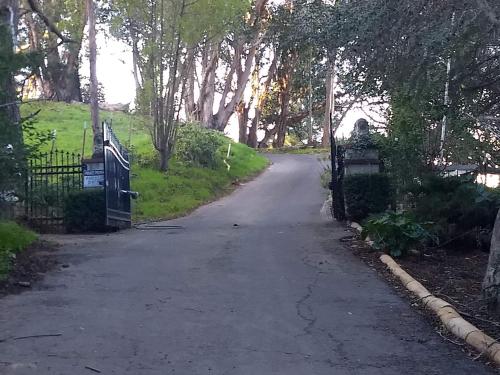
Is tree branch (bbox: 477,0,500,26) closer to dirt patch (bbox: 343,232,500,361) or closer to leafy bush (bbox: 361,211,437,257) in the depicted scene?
leafy bush (bbox: 361,211,437,257)

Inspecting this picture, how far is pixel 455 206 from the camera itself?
511 inches

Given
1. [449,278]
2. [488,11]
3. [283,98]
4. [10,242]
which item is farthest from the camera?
[283,98]

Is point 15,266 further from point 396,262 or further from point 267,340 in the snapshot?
point 396,262

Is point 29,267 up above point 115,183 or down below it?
below

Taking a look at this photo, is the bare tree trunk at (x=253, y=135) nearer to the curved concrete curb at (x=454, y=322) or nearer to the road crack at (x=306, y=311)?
the curved concrete curb at (x=454, y=322)

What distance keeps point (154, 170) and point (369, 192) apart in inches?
513

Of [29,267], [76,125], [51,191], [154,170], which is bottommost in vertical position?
[29,267]

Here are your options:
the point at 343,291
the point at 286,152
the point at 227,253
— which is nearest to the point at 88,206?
the point at 227,253

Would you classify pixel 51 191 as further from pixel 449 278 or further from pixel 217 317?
pixel 217 317

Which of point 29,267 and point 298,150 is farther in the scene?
point 298,150

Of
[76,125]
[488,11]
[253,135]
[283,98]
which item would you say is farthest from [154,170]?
[253,135]

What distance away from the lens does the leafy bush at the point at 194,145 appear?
31.5 meters

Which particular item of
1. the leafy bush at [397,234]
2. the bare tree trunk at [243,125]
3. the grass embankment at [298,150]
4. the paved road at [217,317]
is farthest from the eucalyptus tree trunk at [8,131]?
the bare tree trunk at [243,125]

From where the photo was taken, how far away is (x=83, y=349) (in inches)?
246
